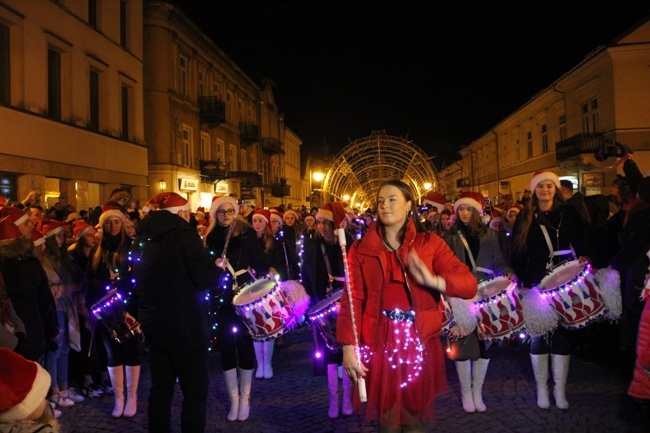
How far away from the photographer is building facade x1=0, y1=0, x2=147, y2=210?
50.9 ft

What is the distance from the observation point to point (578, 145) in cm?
2855

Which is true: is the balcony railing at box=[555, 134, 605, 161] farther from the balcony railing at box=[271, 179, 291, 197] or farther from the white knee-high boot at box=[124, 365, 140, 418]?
the white knee-high boot at box=[124, 365, 140, 418]

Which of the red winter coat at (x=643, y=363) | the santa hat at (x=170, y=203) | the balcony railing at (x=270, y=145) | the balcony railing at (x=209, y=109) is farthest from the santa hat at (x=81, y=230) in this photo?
the balcony railing at (x=270, y=145)

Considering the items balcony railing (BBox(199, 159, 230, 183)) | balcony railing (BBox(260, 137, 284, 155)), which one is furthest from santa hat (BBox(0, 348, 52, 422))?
balcony railing (BBox(260, 137, 284, 155))

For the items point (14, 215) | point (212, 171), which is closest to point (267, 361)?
point (14, 215)

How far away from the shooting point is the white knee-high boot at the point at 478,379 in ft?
17.2

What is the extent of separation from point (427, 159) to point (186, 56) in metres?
17.2

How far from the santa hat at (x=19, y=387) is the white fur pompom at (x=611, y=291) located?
443cm

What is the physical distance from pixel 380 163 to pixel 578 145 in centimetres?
1316

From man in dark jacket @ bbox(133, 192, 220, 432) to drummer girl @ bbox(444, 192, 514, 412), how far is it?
2413 mm

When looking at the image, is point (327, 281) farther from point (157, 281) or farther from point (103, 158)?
point (103, 158)

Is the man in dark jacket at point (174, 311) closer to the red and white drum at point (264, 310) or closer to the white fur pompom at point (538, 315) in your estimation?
the red and white drum at point (264, 310)

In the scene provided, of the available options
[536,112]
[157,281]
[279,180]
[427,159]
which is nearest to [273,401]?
[157,281]

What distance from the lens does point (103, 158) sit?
2077cm
